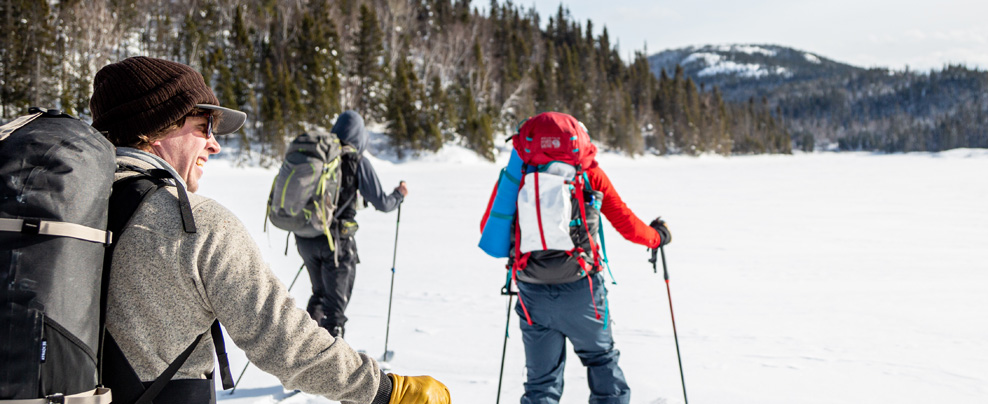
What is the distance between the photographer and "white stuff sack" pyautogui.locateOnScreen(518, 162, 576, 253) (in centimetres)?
252

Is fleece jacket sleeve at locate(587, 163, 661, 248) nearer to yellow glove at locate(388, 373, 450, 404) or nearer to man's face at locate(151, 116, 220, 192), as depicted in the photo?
yellow glove at locate(388, 373, 450, 404)

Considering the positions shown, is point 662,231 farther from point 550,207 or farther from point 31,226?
point 31,226

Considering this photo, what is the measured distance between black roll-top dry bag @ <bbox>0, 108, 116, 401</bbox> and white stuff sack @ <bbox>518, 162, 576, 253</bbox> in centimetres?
175

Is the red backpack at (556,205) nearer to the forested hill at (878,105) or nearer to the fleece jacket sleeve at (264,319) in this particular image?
the fleece jacket sleeve at (264,319)

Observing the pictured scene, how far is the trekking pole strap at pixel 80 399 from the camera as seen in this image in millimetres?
979

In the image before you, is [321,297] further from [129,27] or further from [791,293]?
[129,27]

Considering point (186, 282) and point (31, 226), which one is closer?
point (31, 226)

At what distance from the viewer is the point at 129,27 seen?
36.7 metres

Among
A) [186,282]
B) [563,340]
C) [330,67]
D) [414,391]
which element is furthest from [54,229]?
[330,67]

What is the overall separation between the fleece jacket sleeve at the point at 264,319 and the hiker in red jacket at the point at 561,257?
1.34 m

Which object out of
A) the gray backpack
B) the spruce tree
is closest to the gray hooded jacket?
the gray backpack

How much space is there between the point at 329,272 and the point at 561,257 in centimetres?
195

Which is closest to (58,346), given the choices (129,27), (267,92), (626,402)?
(626,402)

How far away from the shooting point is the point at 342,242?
3.87 meters
